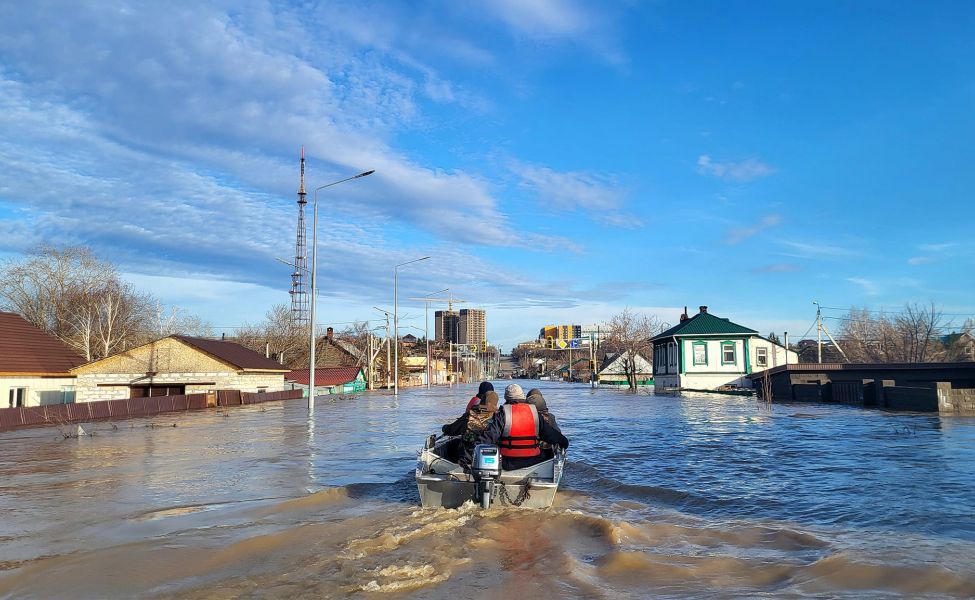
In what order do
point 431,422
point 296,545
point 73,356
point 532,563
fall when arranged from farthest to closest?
point 73,356
point 431,422
point 296,545
point 532,563

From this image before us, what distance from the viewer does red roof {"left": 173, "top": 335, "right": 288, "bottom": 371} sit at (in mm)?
43625

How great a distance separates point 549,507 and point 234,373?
127 ft

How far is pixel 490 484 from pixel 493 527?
22.3 inches

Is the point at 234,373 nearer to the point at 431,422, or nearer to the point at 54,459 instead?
the point at 431,422

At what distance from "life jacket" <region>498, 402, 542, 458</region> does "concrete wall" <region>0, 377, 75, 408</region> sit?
31.0 meters

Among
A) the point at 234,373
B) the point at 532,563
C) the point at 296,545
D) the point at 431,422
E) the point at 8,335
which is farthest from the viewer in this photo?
the point at 234,373

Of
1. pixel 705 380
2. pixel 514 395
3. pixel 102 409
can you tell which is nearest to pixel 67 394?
pixel 102 409

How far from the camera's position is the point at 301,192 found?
8206 centimetres

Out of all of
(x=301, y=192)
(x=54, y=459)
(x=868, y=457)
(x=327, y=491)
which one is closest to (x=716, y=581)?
(x=327, y=491)

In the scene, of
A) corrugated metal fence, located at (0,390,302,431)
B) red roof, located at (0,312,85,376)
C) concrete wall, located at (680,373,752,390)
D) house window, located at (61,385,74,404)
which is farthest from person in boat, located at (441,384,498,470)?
concrete wall, located at (680,373,752,390)

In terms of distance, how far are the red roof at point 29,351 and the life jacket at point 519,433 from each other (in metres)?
30.7

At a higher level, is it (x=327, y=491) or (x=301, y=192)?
(x=301, y=192)

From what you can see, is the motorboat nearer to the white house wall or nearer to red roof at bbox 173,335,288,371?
red roof at bbox 173,335,288,371

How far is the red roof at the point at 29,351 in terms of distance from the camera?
107ft
